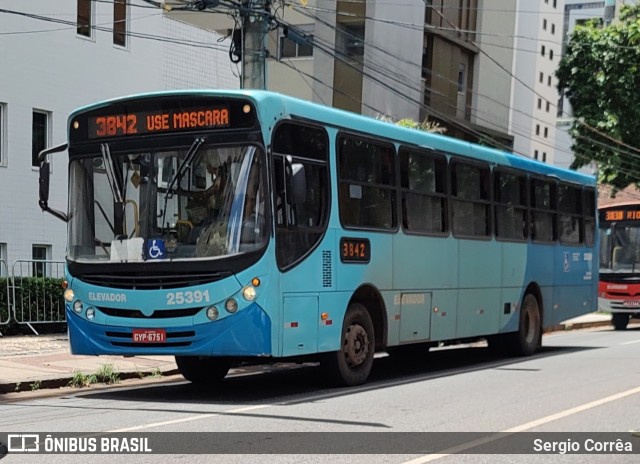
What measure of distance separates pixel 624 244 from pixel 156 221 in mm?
19721

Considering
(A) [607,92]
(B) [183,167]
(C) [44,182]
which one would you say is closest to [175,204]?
(B) [183,167]

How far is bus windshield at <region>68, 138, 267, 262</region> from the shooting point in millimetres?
11000

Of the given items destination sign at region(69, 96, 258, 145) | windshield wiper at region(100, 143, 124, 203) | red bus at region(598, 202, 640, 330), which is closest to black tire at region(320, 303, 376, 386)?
destination sign at region(69, 96, 258, 145)

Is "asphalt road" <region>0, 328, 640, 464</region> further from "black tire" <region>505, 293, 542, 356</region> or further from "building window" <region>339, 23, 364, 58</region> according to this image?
"building window" <region>339, 23, 364, 58</region>

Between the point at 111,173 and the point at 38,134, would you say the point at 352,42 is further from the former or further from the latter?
the point at 111,173

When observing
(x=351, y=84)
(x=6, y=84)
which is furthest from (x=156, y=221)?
(x=351, y=84)

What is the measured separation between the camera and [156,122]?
11.5 metres

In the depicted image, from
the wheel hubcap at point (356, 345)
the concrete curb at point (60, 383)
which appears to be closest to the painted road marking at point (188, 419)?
the wheel hubcap at point (356, 345)

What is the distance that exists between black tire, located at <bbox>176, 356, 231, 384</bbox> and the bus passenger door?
2.36 meters

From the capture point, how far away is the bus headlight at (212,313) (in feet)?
36.0

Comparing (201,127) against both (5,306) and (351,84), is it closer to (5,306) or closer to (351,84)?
(5,306)

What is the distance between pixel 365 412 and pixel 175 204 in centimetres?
301

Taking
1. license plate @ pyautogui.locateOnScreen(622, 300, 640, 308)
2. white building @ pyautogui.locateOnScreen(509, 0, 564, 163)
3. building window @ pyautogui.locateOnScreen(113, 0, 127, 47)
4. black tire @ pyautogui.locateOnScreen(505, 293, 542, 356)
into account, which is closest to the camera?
black tire @ pyautogui.locateOnScreen(505, 293, 542, 356)

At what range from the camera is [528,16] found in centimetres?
6831
